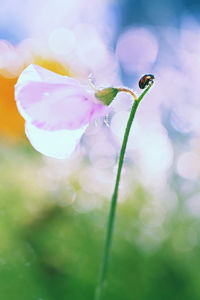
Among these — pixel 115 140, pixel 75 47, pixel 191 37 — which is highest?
pixel 191 37

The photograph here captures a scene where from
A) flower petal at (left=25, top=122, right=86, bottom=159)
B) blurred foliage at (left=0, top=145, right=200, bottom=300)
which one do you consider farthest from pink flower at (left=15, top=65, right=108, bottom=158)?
blurred foliage at (left=0, top=145, right=200, bottom=300)

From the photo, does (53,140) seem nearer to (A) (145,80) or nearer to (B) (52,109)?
(B) (52,109)

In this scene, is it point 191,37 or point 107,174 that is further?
point 191,37

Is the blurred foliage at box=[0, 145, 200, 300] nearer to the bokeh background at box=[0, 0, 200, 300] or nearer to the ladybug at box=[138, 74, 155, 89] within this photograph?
the bokeh background at box=[0, 0, 200, 300]

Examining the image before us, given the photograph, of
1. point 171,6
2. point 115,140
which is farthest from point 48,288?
point 171,6

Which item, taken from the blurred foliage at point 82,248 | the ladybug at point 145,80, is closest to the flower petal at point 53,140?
the ladybug at point 145,80

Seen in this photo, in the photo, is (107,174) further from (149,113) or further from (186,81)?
(186,81)

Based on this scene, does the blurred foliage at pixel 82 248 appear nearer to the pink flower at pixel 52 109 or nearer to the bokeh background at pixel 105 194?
the bokeh background at pixel 105 194
